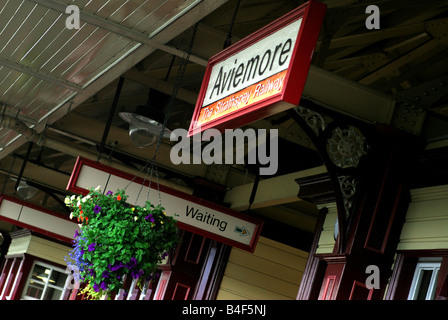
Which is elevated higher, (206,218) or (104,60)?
(104,60)

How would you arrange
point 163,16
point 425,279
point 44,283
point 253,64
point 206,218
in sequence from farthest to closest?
point 44,283 < point 206,218 < point 425,279 < point 163,16 < point 253,64

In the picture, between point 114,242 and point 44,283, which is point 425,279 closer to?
point 114,242

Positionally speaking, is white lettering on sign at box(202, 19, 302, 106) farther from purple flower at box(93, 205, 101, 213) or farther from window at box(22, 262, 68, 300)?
window at box(22, 262, 68, 300)

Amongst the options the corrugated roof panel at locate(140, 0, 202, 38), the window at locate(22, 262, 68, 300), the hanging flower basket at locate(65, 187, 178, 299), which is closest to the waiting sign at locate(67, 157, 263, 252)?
the hanging flower basket at locate(65, 187, 178, 299)

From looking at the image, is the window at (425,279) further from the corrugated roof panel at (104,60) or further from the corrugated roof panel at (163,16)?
the corrugated roof panel at (104,60)

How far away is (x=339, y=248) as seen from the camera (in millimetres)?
6422

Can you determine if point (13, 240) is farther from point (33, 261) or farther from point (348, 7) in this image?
point (348, 7)

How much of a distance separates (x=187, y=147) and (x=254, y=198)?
1.32 metres

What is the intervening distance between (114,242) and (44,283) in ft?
50.8

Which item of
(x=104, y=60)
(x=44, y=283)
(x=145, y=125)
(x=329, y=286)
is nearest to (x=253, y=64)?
(x=104, y=60)

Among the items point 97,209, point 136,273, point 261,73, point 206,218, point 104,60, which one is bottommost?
point 136,273

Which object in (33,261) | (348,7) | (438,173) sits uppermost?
(348,7)

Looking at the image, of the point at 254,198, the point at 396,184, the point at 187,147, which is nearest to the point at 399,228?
the point at 396,184

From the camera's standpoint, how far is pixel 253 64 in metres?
3.99
